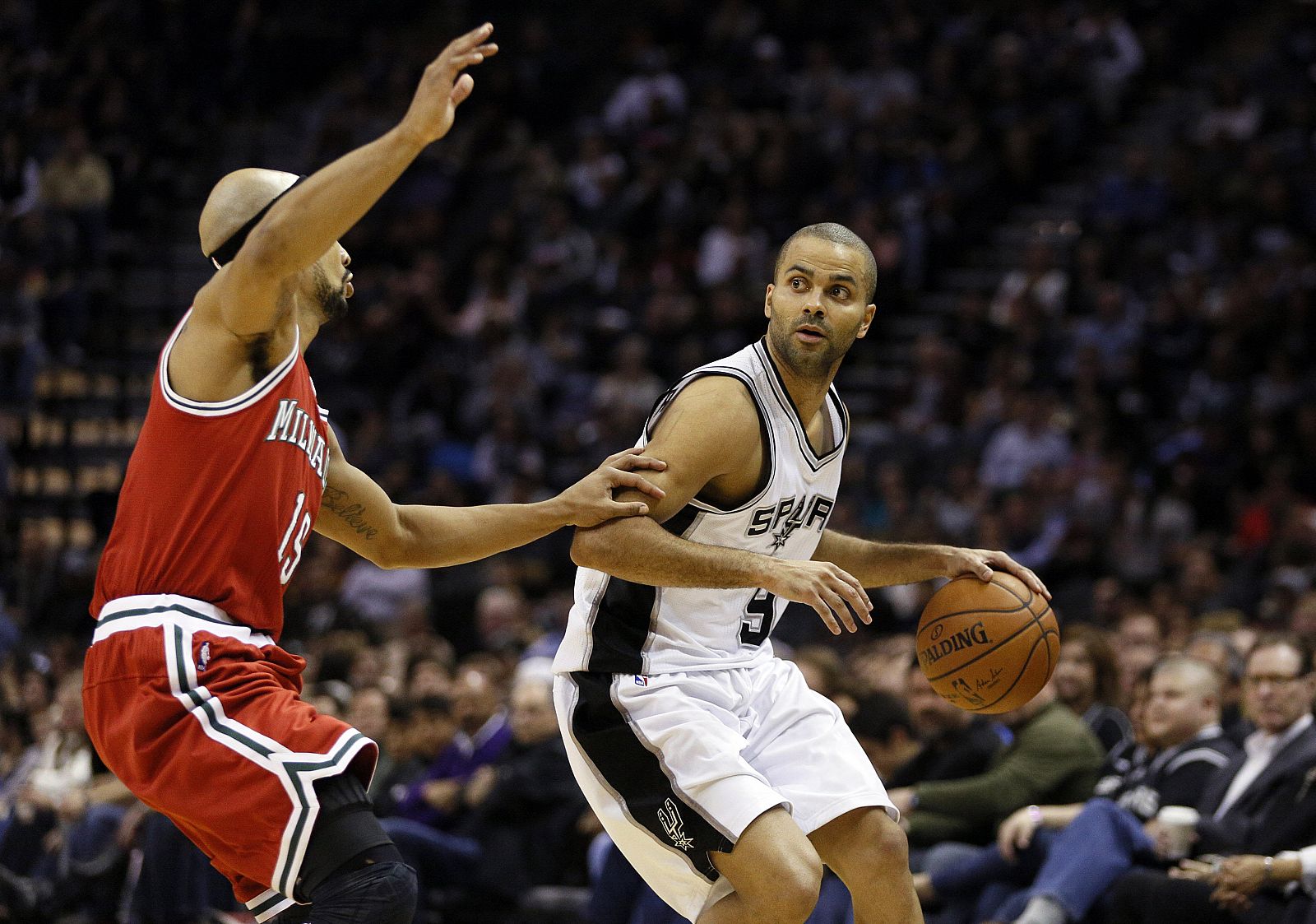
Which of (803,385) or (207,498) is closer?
(207,498)

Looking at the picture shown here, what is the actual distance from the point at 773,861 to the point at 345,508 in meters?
1.55

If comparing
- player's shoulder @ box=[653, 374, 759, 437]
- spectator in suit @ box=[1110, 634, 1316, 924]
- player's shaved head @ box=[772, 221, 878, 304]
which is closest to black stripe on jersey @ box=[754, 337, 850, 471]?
player's shoulder @ box=[653, 374, 759, 437]

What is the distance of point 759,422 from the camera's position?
4.68 metres

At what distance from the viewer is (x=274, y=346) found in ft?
12.7

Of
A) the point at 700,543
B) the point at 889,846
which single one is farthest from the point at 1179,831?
the point at 700,543

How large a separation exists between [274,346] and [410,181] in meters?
14.2

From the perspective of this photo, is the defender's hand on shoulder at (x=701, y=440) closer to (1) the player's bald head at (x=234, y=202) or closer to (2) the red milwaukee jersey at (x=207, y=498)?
(2) the red milwaukee jersey at (x=207, y=498)

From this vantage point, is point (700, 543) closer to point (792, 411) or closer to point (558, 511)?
point (558, 511)

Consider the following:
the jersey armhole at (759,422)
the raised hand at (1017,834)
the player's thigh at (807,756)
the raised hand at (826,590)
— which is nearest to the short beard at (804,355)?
the jersey armhole at (759,422)

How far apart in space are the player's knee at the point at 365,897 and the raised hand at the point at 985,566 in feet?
6.69

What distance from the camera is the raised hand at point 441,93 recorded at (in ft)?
12.0

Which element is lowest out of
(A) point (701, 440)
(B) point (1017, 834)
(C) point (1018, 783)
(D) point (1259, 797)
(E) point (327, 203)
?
(B) point (1017, 834)

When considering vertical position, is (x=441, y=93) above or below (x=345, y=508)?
above

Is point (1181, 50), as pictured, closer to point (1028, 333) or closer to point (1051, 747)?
point (1028, 333)
